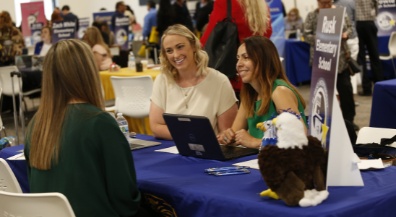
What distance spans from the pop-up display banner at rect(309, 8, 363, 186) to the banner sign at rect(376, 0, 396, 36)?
7.03m

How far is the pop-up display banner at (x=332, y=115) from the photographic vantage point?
1331 millimetres

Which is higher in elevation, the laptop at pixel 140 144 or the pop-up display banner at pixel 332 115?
the pop-up display banner at pixel 332 115

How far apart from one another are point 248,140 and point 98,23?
25.4ft

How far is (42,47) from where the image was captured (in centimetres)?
723

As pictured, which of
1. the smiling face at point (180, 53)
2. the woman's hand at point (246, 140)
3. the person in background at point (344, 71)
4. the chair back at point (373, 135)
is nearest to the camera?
the woman's hand at point (246, 140)

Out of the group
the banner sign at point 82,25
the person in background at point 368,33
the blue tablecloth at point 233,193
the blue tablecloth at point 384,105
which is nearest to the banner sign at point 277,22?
the person in background at point 368,33

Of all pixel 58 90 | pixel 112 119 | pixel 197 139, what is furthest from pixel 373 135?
pixel 58 90

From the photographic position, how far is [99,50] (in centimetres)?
570

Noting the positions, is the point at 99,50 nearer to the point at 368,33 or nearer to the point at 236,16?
the point at 236,16

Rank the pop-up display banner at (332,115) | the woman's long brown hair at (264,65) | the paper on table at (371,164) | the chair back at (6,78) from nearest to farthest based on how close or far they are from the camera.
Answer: the pop-up display banner at (332,115), the paper on table at (371,164), the woman's long brown hair at (264,65), the chair back at (6,78)

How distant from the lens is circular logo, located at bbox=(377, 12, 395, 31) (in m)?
7.75

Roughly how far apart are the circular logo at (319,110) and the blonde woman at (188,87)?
3.37ft

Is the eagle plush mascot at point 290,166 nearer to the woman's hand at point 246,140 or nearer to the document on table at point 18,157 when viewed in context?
the woman's hand at point 246,140

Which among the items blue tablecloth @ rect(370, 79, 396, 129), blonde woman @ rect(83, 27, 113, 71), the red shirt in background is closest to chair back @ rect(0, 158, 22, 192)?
the red shirt in background
